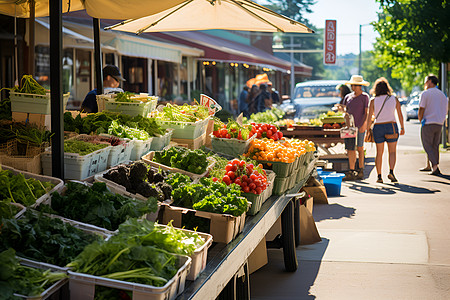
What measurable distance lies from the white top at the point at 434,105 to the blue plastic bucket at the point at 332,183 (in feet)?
10.6

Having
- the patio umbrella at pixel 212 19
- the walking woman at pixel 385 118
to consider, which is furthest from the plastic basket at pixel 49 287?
the walking woman at pixel 385 118

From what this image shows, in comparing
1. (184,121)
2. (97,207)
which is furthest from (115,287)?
(184,121)

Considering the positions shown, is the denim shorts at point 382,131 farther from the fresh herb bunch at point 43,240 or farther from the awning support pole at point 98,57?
the fresh herb bunch at point 43,240

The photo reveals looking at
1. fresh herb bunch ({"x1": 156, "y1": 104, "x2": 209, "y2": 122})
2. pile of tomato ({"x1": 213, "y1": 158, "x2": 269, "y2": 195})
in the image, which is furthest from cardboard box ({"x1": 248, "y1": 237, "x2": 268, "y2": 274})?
fresh herb bunch ({"x1": 156, "y1": 104, "x2": 209, "y2": 122})

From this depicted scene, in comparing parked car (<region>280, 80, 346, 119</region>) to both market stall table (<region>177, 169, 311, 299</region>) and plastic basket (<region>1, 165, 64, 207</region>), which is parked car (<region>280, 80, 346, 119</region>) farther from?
plastic basket (<region>1, 165, 64, 207</region>)

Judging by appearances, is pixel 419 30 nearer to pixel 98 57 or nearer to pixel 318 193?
pixel 318 193

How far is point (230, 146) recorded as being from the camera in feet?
24.0

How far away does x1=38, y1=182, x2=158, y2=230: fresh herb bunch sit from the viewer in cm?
389

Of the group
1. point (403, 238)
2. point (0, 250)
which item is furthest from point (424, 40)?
point (0, 250)

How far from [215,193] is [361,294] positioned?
191 cm

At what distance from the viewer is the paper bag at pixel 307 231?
25.4ft

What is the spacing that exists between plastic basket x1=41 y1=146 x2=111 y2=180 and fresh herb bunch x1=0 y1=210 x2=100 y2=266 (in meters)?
1.27

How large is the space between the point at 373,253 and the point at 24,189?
171 inches

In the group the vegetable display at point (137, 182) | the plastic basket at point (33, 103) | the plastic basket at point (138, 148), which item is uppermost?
the plastic basket at point (33, 103)
